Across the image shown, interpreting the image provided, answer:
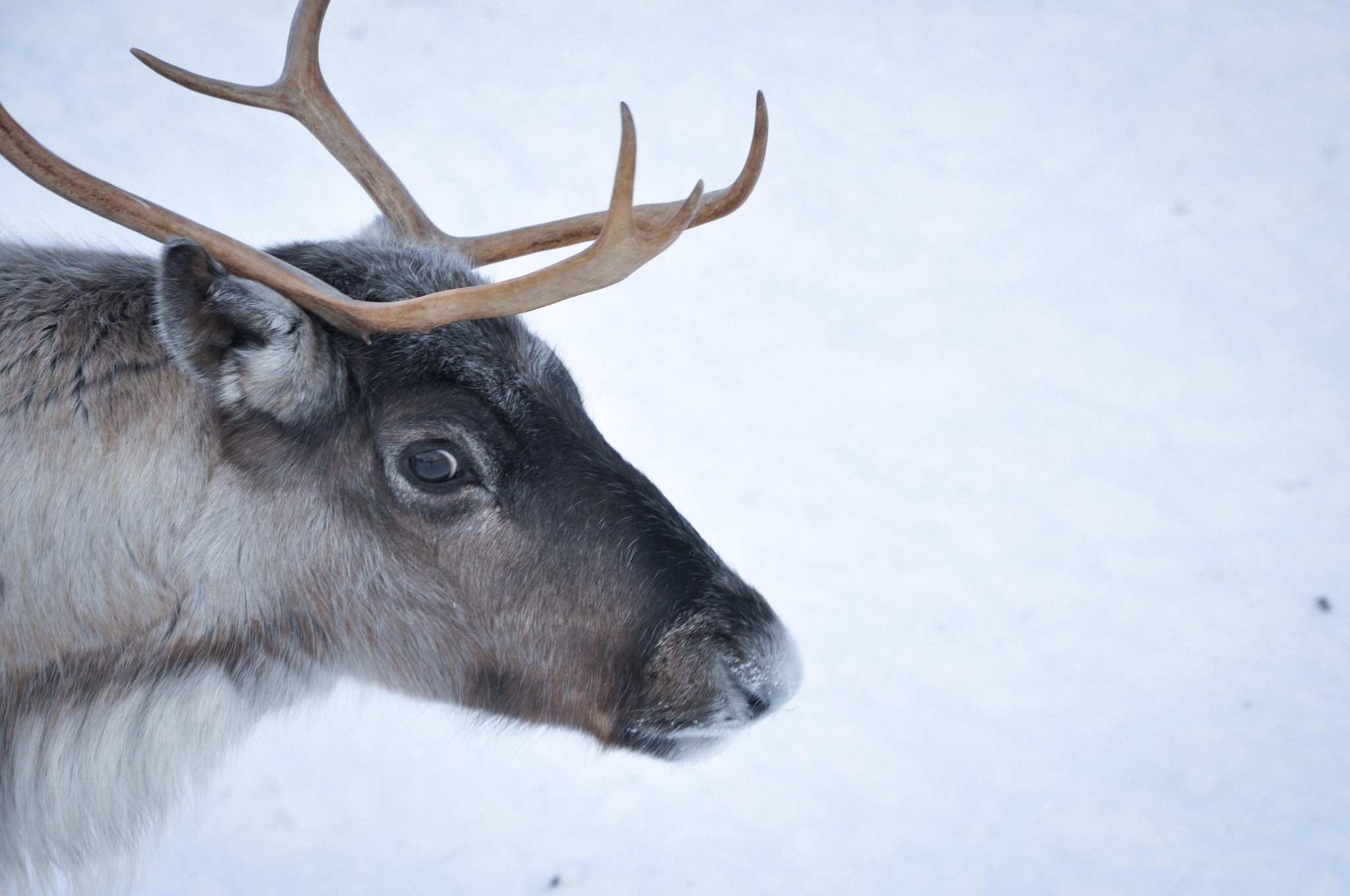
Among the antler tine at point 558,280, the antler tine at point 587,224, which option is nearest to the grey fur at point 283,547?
the antler tine at point 558,280

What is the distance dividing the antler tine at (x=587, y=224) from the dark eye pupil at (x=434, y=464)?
0.79 m

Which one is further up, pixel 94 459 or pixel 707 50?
pixel 707 50

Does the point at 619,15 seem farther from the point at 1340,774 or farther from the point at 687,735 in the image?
the point at 1340,774

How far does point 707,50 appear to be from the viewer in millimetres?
4527

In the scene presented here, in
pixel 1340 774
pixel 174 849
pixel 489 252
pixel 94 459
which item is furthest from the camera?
pixel 1340 774

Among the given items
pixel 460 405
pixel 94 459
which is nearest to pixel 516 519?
pixel 460 405

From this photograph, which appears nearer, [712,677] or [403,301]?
[403,301]

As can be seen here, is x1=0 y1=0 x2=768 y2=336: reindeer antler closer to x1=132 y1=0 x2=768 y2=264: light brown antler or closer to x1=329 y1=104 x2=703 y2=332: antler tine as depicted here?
x1=329 y1=104 x2=703 y2=332: antler tine

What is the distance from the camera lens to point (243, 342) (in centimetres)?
201

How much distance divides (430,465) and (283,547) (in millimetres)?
368

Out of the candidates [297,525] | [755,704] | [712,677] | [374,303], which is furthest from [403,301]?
[755,704]

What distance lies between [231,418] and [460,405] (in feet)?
1.52

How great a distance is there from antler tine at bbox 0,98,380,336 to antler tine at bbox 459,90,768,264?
2.36ft

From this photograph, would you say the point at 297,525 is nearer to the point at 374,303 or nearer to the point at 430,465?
the point at 430,465
